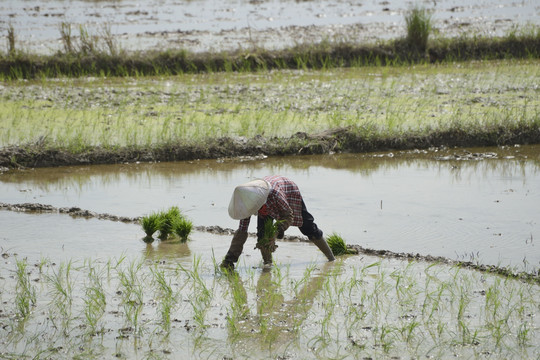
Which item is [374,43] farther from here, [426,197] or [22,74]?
[426,197]

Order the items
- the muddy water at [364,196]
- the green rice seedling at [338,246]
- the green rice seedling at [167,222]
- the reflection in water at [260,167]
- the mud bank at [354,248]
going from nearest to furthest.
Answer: the mud bank at [354,248] < the green rice seedling at [338,246] < the muddy water at [364,196] < the green rice seedling at [167,222] < the reflection in water at [260,167]

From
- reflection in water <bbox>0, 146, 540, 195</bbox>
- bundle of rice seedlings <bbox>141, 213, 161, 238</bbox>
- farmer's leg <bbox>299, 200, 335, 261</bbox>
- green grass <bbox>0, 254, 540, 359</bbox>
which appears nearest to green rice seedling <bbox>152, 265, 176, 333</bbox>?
green grass <bbox>0, 254, 540, 359</bbox>

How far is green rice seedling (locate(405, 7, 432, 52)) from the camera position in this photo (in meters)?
12.0

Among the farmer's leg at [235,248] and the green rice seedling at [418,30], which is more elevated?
the green rice seedling at [418,30]

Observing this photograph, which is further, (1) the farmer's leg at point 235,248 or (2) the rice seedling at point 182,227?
(2) the rice seedling at point 182,227

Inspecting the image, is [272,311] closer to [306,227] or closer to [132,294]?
[306,227]

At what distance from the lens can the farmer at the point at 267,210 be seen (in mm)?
4035

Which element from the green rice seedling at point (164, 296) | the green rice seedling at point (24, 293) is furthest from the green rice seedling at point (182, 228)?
the green rice seedling at point (24, 293)

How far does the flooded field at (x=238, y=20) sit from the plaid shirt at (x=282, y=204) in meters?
8.28

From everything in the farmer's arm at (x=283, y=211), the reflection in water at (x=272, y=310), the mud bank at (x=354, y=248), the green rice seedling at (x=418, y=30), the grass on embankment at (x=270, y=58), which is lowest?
the reflection in water at (x=272, y=310)

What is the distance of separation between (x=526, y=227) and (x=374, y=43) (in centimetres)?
783

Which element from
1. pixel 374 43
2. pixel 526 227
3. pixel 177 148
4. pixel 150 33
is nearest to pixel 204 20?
pixel 150 33

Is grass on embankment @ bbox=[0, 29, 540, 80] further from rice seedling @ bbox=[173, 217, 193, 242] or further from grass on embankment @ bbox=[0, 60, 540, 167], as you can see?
rice seedling @ bbox=[173, 217, 193, 242]

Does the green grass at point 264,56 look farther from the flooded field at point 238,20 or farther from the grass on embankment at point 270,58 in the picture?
the flooded field at point 238,20
